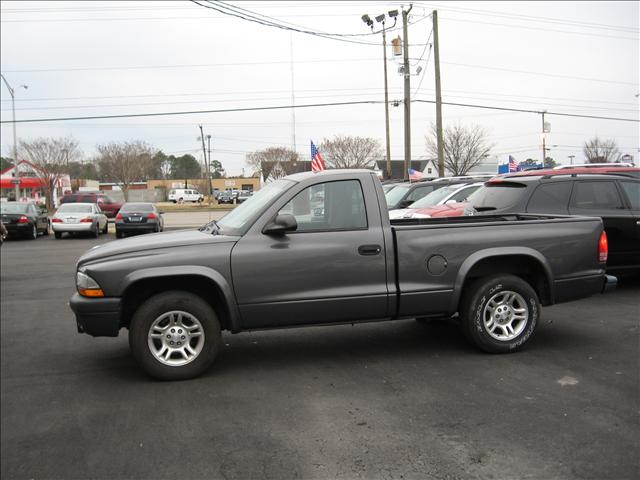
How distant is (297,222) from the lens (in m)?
5.26

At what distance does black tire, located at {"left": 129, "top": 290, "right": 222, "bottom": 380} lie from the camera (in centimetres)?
493

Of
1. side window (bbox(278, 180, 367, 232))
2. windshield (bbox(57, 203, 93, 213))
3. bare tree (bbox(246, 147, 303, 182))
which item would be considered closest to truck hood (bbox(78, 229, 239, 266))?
side window (bbox(278, 180, 367, 232))

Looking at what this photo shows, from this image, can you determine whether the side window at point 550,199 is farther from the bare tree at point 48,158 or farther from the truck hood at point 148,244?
the bare tree at point 48,158

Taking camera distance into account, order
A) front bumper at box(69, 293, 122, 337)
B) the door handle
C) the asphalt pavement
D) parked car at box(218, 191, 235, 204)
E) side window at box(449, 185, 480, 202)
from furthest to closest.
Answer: parked car at box(218, 191, 235, 204) < side window at box(449, 185, 480, 202) < the door handle < front bumper at box(69, 293, 122, 337) < the asphalt pavement

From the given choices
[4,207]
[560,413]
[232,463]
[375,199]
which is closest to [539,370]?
[560,413]

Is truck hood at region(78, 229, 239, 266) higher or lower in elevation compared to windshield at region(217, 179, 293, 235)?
lower

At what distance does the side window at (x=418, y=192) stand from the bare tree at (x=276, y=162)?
3341 cm

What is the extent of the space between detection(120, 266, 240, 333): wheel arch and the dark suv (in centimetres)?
463

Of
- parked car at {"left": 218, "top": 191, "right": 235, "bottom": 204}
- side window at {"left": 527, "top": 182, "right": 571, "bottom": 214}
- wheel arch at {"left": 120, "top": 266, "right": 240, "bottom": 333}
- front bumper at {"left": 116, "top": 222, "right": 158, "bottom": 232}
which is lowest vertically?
wheel arch at {"left": 120, "top": 266, "right": 240, "bottom": 333}

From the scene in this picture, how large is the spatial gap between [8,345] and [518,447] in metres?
5.48

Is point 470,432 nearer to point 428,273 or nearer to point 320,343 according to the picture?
point 428,273

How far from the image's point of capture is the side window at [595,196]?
8.45 meters

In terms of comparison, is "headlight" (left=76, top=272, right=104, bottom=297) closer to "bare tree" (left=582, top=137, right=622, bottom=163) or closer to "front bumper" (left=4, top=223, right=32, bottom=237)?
"front bumper" (left=4, top=223, right=32, bottom=237)

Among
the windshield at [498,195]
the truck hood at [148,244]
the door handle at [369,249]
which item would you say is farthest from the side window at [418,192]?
the truck hood at [148,244]
